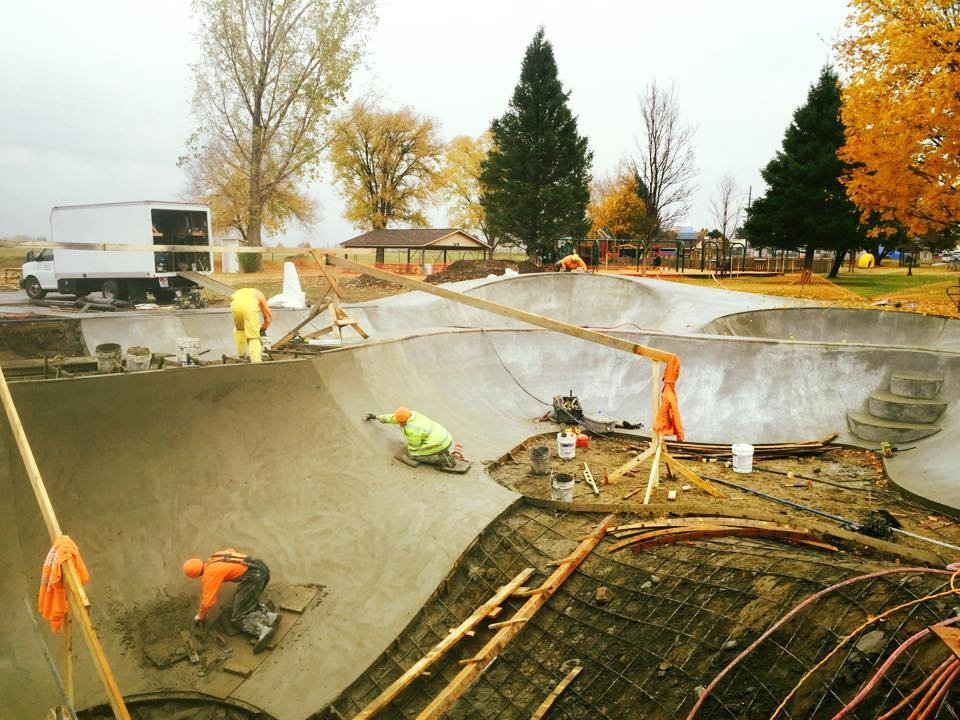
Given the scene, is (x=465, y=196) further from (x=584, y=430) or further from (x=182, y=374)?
(x=182, y=374)

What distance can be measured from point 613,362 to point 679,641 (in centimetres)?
937

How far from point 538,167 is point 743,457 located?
2650 centimetres

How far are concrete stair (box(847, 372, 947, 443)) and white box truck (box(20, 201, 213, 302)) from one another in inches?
744

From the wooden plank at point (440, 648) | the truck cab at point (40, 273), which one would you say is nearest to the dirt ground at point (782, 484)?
the wooden plank at point (440, 648)

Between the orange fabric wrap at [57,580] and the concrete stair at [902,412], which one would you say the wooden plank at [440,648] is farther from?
the concrete stair at [902,412]

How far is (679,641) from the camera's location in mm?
5375

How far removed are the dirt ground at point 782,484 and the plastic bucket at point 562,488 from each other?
0.54 metres

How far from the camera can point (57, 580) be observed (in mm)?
4188

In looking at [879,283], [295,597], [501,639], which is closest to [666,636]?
[501,639]

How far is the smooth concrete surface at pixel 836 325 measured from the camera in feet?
44.7

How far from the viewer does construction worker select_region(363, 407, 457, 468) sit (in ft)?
29.3

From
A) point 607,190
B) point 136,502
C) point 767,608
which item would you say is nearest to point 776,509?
point 767,608

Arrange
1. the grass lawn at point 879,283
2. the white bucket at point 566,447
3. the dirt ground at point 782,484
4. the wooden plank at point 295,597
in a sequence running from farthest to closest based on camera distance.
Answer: the grass lawn at point 879,283
the white bucket at point 566,447
the dirt ground at point 782,484
the wooden plank at point 295,597

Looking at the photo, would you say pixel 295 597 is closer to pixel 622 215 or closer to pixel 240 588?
pixel 240 588
